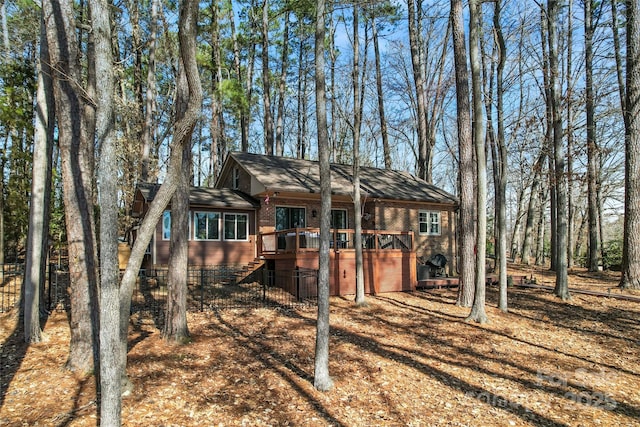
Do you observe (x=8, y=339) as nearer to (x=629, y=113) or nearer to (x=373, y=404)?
(x=373, y=404)

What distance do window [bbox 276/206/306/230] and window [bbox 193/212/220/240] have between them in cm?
246

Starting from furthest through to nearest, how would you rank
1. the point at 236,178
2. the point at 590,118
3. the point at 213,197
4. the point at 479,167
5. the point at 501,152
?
the point at 236,178
the point at 590,118
the point at 213,197
the point at 501,152
the point at 479,167

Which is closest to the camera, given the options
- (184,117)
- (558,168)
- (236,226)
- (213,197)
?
(184,117)

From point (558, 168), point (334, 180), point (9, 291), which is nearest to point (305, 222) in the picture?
point (334, 180)

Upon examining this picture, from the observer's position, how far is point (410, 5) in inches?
727

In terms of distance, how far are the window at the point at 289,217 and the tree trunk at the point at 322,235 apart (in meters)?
9.71

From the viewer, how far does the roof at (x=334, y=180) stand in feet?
48.1

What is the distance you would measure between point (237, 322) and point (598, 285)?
1260cm

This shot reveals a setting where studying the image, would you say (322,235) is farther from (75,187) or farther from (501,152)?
(501,152)

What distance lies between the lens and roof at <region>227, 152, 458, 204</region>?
14.6 metres

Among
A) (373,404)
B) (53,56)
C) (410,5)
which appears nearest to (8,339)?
(53,56)

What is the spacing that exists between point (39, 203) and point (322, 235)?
5378 mm

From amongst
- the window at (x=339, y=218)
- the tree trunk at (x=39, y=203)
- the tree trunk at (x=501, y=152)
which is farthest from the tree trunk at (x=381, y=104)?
the tree trunk at (x=39, y=203)

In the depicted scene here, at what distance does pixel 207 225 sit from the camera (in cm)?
1468
